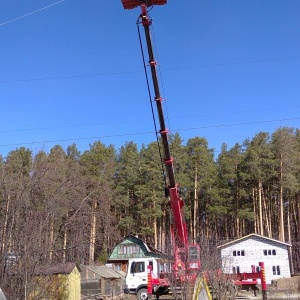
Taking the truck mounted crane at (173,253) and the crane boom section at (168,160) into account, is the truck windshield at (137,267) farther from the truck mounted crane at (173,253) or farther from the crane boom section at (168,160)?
the crane boom section at (168,160)

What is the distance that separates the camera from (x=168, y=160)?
2036 cm

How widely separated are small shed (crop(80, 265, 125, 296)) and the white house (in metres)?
14.3

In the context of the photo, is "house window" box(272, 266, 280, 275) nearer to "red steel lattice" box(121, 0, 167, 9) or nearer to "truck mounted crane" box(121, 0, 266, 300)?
"truck mounted crane" box(121, 0, 266, 300)

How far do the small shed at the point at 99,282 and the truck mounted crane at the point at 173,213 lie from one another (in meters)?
9.07

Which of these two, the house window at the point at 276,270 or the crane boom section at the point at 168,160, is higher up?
the crane boom section at the point at 168,160

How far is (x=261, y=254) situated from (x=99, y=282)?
20177 millimetres

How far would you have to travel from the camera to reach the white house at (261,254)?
43281mm

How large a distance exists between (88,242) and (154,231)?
119 feet

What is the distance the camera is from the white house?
43281 millimetres

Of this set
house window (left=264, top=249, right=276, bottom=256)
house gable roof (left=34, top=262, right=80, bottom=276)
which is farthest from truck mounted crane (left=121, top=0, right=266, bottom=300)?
house window (left=264, top=249, right=276, bottom=256)

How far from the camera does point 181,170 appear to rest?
52.7 metres

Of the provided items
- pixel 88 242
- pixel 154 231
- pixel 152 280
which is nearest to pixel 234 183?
pixel 154 231

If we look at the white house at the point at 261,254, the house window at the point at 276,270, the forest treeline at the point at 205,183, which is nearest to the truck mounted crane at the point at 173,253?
the forest treeline at the point at 205,183

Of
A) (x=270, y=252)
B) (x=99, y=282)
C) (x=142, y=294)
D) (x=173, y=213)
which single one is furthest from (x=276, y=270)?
(x=173, y=213)
